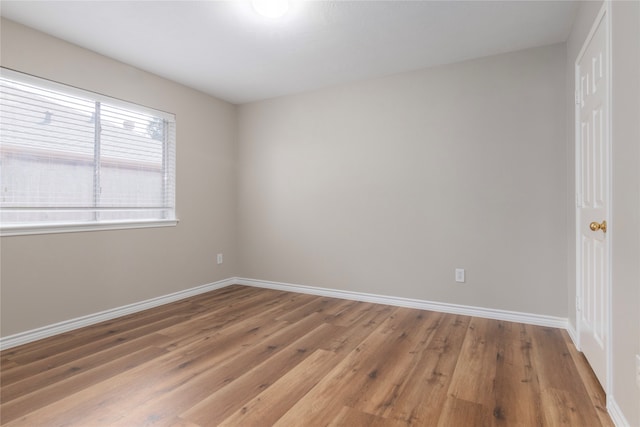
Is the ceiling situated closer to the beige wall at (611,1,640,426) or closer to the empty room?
the empty room

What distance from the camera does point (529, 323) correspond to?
288 centimetres

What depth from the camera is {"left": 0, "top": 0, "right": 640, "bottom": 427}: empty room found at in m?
1.71

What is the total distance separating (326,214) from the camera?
153 inches

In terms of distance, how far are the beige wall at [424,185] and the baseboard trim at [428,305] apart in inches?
2.4

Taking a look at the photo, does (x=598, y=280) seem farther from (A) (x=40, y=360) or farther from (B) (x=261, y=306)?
(A) (x=40, y=360)

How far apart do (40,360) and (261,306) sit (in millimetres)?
1775

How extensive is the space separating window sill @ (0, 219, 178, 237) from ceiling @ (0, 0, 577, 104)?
5.02ft

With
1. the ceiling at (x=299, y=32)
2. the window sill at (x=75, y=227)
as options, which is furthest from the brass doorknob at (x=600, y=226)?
the window sill at (x=75, y=227)

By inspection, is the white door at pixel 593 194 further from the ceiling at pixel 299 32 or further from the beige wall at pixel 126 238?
the beige wall at pixel 126 238

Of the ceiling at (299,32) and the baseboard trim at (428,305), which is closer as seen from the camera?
the ceiling at (299,32)

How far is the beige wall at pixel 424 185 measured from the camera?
285 centimetres

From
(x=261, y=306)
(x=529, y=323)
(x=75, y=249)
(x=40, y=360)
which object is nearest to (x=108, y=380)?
(x=40, y=360)

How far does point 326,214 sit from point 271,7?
2197mm

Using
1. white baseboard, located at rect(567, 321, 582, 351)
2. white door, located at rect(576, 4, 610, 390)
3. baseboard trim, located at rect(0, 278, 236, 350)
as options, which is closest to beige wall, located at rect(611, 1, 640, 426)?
white door, located at rect(576, 4, 610, 390)
